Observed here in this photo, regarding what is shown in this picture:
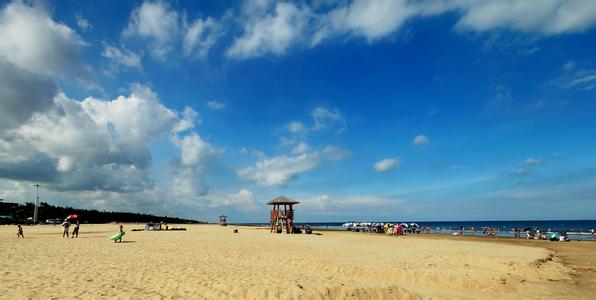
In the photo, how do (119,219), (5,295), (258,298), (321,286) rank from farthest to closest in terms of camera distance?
1. (119,219)
2. (321,286)
3. (258,298)
4. (5,295)

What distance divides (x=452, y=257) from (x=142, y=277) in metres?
14.6

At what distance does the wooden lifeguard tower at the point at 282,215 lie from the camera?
3959 cm

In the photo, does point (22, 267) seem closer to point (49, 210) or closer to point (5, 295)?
point (5, 295)

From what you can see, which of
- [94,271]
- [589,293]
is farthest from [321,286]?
[589,293]

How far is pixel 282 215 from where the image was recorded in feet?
134

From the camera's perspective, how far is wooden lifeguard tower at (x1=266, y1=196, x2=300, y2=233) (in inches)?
1559

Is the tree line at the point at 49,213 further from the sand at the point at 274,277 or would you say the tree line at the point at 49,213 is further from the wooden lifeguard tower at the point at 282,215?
the sand at the point at 274,277

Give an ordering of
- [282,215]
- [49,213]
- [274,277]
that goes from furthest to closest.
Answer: [49,213] → [282,215] → [274,277]

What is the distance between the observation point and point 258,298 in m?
9.21

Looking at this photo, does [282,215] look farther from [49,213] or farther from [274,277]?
[49,213]

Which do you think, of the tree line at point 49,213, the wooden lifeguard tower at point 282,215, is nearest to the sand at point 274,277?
the wooden lifeguard tower at point 282,215

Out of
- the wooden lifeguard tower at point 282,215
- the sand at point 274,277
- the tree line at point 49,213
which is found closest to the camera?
the sand at point 274,277

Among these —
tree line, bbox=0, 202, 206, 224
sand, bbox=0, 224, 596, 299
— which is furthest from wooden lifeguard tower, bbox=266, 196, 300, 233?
tree line, bbox=0, 202, 206, 224

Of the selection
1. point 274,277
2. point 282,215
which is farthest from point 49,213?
point 274,277
